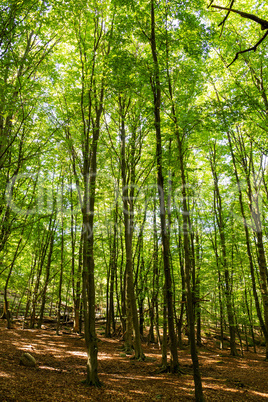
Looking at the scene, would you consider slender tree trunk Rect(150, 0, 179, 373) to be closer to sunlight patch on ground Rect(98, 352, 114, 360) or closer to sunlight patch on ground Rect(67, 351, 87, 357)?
sunlight patch on ground Rect(98, 352, 114, 360)

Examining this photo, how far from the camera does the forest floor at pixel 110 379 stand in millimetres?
5574

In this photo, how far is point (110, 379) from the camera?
7.09m

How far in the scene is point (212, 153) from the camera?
16.6m

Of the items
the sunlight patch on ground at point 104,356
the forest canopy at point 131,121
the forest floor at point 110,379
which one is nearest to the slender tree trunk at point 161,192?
the forest canopy at point 131,121

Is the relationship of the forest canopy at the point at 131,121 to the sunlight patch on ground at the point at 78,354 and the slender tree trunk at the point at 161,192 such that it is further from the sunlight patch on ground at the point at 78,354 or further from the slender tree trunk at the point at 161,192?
the sunlight patch on ground at the point at 78,354

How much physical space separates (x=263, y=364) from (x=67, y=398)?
9927 millimetres

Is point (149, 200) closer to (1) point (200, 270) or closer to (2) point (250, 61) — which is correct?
(1) point (200, 270)

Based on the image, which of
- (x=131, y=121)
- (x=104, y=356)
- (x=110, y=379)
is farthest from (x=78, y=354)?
(x=131, y=121)

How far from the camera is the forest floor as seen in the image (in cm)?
557

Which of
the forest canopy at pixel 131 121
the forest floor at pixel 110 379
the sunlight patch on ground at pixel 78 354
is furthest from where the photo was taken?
the sunlight patch on ground at pixel 78 354

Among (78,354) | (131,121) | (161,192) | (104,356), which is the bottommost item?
(104,356)

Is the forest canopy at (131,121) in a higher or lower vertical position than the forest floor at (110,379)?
higher

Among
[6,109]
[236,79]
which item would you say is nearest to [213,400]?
[6,109]

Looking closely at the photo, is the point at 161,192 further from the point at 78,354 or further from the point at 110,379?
the point at 78,354
